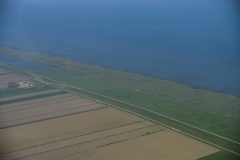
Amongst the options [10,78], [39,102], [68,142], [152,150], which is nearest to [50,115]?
[39,102]

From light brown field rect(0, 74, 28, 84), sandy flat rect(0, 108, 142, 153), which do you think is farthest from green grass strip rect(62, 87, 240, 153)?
light brown field rect(0, 74, 28, 84)

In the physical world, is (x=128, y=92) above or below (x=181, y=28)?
below

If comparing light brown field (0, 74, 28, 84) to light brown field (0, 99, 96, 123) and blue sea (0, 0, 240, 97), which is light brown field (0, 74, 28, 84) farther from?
blue sea (0, 0, 240, 97)

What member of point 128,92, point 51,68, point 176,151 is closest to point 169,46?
point 51,68

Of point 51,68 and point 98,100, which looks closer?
point 98,100

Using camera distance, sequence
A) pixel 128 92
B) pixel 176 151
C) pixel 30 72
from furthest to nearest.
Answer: pixel 30 72, pixel 128 92, pixel 176 151

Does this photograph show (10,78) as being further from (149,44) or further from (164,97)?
(149,44)

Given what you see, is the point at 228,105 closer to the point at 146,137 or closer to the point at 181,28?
the point at 146,137
